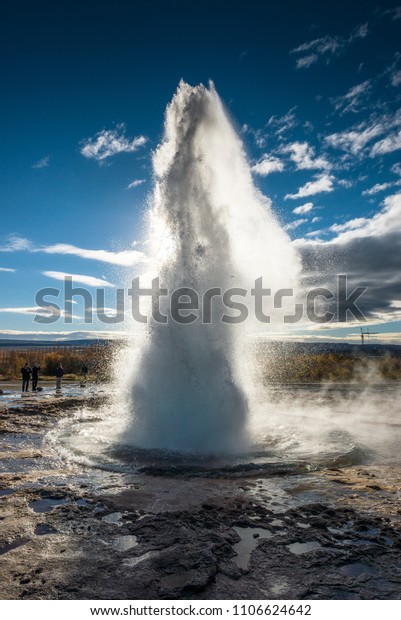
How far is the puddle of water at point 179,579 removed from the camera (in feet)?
12.1

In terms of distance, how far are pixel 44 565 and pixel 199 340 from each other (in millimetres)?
7084

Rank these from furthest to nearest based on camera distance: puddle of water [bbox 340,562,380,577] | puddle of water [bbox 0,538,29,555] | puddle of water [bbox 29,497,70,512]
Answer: puddle of water [bbox 29,497,70,512]
puddle of water [bbox 0,538,29,555]
puddle of water [bbox 340,562,380,577]

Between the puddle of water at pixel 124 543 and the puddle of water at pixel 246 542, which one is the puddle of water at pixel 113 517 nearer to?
the puddle of water at pixel 124 543

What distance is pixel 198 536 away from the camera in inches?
182

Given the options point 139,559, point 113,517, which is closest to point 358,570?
point 139,559

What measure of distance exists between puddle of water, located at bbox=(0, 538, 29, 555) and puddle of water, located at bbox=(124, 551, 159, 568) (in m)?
1.21

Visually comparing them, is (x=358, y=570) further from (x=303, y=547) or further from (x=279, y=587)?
(x=279, y=587)

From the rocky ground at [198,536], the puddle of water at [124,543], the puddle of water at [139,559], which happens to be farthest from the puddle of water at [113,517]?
the puddle of water at [139,559]

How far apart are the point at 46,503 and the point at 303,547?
3402 millimetres

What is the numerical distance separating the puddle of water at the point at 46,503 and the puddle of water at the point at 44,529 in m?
0.50

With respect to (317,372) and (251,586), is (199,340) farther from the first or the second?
(317,372)

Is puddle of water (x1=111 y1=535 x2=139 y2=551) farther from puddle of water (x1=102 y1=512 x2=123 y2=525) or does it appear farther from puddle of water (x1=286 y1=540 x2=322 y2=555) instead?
puddle of water (x1=286 y1=540 x2=322 y2=555)

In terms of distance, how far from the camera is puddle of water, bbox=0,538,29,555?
424cm

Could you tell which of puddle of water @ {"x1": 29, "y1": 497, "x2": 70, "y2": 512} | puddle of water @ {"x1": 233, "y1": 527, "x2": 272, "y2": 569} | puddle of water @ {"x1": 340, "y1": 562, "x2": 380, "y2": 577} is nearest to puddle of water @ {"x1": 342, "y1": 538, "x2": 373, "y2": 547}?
puddle of water @ {"x1": 340, "y1": 562, "x2": 380, "y2": 577}
